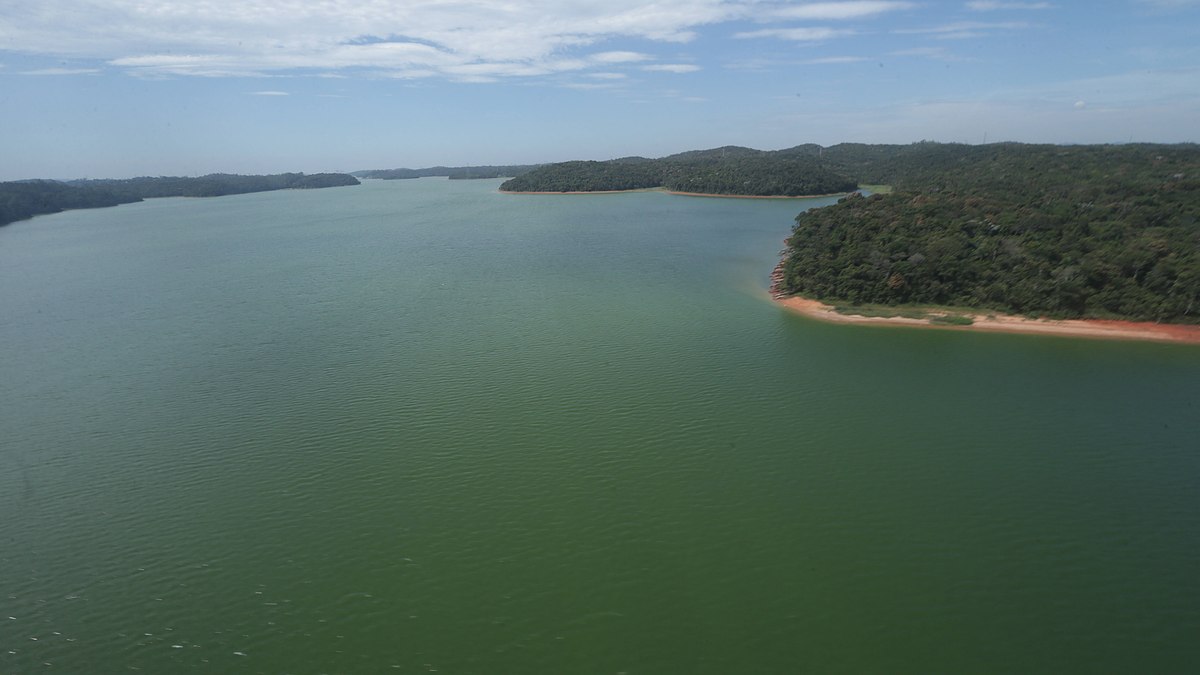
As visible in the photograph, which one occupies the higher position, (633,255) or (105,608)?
(633,255)

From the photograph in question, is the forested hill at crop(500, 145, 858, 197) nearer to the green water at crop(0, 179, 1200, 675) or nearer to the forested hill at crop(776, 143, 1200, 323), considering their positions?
the forested hill at crop(776, 143, 1200, 323)

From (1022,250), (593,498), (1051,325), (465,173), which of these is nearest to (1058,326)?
(1051,325)

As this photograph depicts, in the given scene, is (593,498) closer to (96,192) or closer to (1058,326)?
(1058,326)

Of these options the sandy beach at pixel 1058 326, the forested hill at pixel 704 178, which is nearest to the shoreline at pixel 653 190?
the forested hill at pixel 704 178

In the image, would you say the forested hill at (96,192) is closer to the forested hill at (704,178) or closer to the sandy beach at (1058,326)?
the forested hill at (704,178)

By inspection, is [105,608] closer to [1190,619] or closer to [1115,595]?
[1115,595]

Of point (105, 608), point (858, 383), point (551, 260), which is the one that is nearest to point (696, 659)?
point (105, 608)
